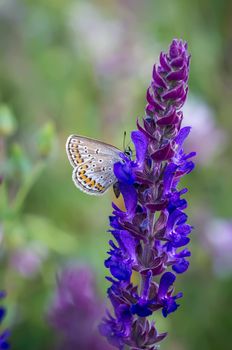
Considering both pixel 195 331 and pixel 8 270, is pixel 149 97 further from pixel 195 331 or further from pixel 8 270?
pixel 195 331

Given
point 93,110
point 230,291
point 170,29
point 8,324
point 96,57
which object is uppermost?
point 170,29

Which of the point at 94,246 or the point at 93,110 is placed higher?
the point at 93,110

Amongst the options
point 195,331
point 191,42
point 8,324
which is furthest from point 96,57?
point 8,324

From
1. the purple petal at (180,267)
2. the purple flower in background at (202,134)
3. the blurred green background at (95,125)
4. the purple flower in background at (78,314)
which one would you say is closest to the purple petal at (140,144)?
the purple petal at (180,267)

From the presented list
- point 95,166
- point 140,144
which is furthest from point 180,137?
point 95,166

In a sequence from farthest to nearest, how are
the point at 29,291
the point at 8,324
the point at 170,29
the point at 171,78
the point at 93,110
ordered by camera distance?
1. the point at 170,29
2. the point at 93,110
3. the point at 29,291
4. the point at 8,324
5. the point at 171,78

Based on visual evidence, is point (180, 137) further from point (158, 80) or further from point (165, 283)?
point (165, 283)

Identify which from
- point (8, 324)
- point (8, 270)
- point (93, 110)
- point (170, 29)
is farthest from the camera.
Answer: point (170, 29)

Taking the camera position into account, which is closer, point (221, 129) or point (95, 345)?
point (95, 345)

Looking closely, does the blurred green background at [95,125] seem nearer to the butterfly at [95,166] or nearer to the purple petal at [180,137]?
the butterfly at [95,166]
